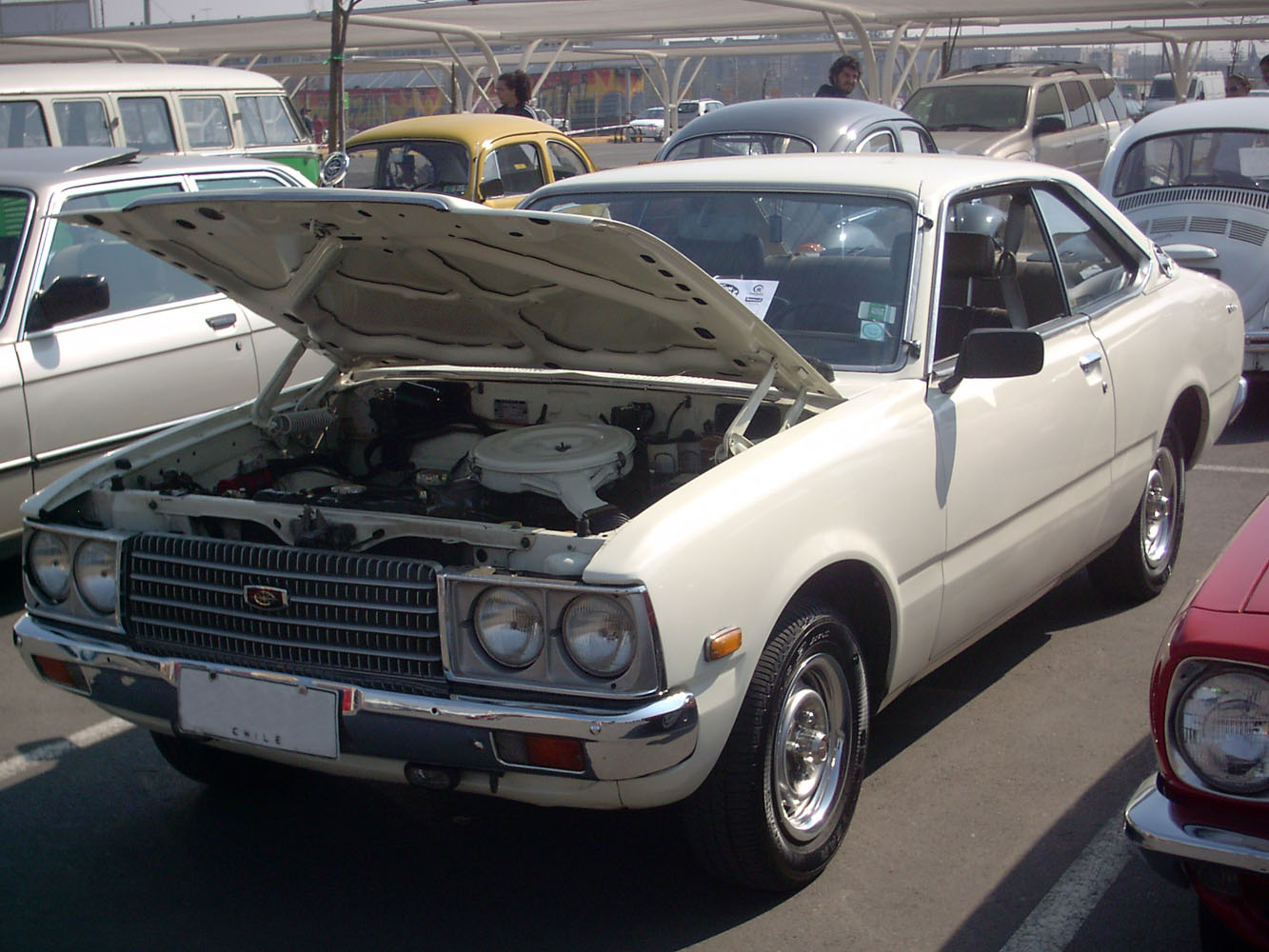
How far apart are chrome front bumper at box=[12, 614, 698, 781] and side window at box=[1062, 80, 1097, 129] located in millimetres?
16372

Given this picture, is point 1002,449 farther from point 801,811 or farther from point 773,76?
point 773,76

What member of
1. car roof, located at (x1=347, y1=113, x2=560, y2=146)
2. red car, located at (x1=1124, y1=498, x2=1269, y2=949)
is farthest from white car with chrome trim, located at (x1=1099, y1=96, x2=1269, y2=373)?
red car, located at (x1=1124, y1=498, x2=1269, y2=949)

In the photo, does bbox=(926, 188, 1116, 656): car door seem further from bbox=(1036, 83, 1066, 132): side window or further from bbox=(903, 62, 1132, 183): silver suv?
bbox=(1036, 83, 1066, 132): side window

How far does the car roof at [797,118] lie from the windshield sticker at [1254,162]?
3.02m

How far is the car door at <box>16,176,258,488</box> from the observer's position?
17.9 feet

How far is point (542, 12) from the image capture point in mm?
23594

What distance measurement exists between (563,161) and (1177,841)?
10.7 m

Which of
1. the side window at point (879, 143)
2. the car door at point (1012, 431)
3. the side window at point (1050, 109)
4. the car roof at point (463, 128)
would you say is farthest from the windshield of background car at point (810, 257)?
the side window at point (1050, 109)

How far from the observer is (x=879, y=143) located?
10.9 meters

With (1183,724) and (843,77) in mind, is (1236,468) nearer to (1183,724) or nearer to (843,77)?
(1183,724)

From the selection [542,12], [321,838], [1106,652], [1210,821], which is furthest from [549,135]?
[542,12]

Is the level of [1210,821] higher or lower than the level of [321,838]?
higher

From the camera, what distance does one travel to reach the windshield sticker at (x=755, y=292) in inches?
155

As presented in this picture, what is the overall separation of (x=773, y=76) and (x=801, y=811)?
272 feet
